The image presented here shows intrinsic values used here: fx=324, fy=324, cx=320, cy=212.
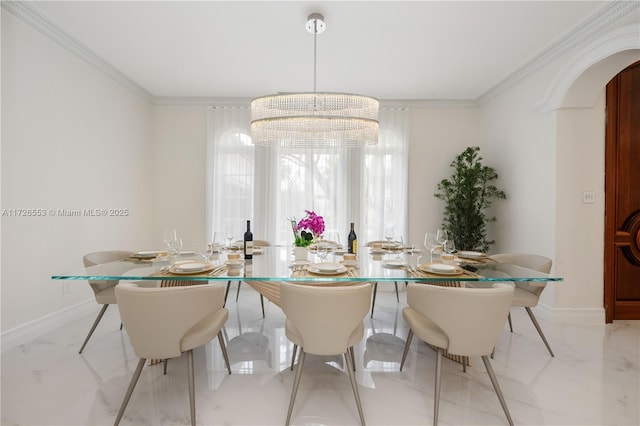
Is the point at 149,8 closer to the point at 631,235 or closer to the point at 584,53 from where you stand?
the point at 584,53

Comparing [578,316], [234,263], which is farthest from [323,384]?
[578,316]

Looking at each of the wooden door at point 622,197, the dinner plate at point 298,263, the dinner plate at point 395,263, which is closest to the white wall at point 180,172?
the dinner plate at point 298,263

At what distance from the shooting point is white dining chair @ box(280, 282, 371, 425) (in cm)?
166

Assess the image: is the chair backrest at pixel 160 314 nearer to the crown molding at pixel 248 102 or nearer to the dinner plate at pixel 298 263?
the dinner plate at pixel 298 263

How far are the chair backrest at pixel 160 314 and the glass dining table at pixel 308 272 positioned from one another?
0.23 meters

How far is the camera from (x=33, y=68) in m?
2.79

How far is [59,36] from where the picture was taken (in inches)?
118

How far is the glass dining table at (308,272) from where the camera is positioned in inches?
75.2

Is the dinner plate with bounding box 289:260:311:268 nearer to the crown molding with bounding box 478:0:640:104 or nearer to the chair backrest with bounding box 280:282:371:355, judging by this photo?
the chair backrest with bounding box 280:282:371:355

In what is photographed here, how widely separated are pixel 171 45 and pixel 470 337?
3.56m

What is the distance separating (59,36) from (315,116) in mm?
2549

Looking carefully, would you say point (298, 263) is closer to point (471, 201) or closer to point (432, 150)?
point (471, 201)

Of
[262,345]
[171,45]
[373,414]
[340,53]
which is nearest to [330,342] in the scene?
[373,414]

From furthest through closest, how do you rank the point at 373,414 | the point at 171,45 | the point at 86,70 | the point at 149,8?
the point at 86,70 < the point at 171,45 < the point at 149,8 < the point at 373,414
